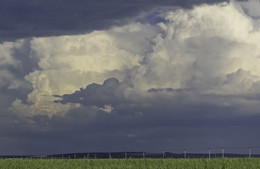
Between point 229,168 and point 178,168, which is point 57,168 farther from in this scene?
point 229,168

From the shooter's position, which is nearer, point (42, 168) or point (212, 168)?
point (212, 168)

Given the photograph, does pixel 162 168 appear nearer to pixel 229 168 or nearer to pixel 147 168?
pixel 147 168

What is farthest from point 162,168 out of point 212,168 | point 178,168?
point 212,168

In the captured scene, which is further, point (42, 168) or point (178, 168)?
point (42, 168)

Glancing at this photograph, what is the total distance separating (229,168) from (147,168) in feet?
41.1

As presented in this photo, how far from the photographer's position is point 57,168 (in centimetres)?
7631

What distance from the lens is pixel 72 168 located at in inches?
2985

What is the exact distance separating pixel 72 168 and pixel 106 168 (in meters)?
6.28

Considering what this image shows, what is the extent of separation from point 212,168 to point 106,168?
16.3m

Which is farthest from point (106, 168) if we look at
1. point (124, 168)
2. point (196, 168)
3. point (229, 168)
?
point (229, 168)

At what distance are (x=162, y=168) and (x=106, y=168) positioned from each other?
876cm

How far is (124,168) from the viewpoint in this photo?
73938 millimetres

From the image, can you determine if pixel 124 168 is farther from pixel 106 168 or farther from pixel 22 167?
pixel 22 167

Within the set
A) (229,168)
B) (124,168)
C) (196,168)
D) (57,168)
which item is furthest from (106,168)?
(229,168)
